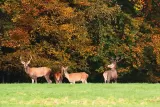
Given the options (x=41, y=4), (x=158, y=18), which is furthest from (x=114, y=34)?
(x=41, y=4)

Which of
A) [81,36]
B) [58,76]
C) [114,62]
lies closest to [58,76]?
[58,76]

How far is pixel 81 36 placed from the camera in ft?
99.6

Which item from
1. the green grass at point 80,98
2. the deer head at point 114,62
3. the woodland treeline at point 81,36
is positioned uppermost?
the woodland treeline at point 81,36

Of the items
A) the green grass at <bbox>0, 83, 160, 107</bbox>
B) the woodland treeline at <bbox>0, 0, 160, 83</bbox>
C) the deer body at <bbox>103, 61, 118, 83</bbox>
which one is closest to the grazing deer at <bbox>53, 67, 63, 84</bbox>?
the woodland treeline at <bbox>0, 0, 160, 83</bbox>

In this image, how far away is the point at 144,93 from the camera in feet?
59.1

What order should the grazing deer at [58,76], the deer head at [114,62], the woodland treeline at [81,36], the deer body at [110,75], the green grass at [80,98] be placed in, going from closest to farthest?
the green grass at [80,98], the grazing deer at [58,76], the deer body at [110,75], the woodland treeline at [81,36], the deer head at [114,62]

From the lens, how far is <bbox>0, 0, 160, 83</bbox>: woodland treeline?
29.7m

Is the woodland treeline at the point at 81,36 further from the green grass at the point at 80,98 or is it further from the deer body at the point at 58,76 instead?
the green grass at the point at 80,98

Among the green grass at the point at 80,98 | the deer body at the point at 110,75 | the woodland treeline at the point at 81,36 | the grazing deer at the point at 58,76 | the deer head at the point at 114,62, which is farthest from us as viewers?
the deer head at the point at 114,62

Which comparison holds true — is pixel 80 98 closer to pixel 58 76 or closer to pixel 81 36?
pixel 58 76

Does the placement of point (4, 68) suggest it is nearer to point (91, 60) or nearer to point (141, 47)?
point (91, 60)

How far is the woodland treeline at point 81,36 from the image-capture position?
2966 cm

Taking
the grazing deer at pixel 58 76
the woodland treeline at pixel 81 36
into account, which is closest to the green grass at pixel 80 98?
the grazing deer at pixel 58 76

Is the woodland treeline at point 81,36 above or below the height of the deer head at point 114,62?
above
